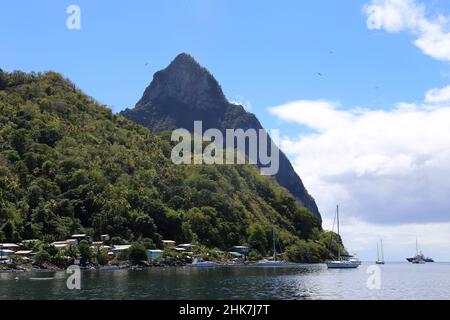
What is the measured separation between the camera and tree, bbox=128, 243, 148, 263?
138125 mm

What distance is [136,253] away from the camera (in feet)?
455

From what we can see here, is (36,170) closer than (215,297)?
No

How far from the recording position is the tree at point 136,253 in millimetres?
A: 138125

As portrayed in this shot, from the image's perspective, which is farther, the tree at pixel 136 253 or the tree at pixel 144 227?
the tree at pixel 144 227

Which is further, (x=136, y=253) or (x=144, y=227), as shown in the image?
(x=144, y=227)

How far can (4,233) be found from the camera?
138 m

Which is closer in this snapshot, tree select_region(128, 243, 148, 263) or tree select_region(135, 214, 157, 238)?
tree select_region(128, 243, 148, 263)

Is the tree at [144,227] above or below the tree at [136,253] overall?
above

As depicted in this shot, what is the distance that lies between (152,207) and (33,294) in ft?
374
